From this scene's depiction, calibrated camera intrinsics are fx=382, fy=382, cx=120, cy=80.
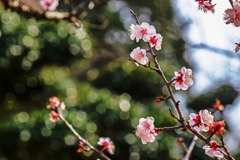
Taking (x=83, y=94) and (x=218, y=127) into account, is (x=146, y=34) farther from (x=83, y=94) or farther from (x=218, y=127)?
(x=83, y=94)

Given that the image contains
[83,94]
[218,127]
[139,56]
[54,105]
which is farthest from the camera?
[83,94]

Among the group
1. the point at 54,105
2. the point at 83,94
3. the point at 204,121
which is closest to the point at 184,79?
the point at 204,121

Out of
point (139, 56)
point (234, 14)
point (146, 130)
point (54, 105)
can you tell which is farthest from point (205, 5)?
point (54, 105)

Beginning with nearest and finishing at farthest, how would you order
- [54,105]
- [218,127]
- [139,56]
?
[218,127], [139,56], [54,105]

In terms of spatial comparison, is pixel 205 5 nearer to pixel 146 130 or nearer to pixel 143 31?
pixel 143 31

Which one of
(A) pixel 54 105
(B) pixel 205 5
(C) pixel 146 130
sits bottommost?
(A) pixel 54 105

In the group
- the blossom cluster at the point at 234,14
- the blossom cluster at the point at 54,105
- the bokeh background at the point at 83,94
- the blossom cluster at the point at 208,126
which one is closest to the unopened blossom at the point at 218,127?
the blossom cluster at the point at 208,126

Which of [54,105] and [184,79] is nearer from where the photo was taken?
[184,79]

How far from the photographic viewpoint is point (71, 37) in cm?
399

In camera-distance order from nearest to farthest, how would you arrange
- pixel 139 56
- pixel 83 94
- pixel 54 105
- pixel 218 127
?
pixel 218 127 < pixel 139 56 < pixel 54 105 < pixel 83 94

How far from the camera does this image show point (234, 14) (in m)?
0.84

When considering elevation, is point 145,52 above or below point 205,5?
below

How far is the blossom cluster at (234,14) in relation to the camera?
2.75ft

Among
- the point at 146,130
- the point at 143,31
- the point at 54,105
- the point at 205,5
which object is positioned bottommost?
the point at 54,105
